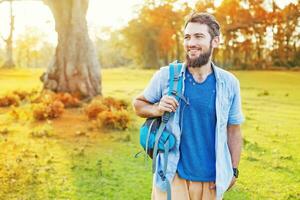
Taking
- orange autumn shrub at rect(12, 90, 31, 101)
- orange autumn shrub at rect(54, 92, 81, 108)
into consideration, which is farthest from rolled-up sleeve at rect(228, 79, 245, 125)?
orange autumn shrub at rect(12, 90, 31, 101)

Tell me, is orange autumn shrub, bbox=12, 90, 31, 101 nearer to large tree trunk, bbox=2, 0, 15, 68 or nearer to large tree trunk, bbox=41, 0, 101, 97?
large tree trunk, bbox=41, 0, 101, 97

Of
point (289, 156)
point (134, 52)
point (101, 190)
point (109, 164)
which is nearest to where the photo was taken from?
point (101, 190)

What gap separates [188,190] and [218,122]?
1.51 feet

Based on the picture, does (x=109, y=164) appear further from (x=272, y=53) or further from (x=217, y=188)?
(x=272, y=53)

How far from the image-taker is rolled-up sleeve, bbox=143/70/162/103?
334 centimetres

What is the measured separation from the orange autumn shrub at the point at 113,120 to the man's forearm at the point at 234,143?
7.87 m

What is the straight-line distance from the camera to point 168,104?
10.4 ft

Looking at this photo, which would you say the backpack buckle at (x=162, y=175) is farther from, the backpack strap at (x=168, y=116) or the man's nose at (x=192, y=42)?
the man's nose at (x=192, y=42)

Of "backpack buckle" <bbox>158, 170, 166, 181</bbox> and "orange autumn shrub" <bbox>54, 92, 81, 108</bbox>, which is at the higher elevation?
"backpack buckle" <bbox>158, 170, 166, 181</bbox>

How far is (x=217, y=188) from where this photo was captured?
3312 mm

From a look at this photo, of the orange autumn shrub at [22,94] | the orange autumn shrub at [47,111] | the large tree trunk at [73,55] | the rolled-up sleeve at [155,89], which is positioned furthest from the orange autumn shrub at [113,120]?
the rolled-up sleeve at [155,89]

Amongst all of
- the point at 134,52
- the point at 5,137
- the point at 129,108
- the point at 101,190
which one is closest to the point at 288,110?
the point at 129,108

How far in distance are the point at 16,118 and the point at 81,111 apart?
179cm

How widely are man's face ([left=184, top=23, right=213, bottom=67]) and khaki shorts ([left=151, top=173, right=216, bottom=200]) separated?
712 mm
